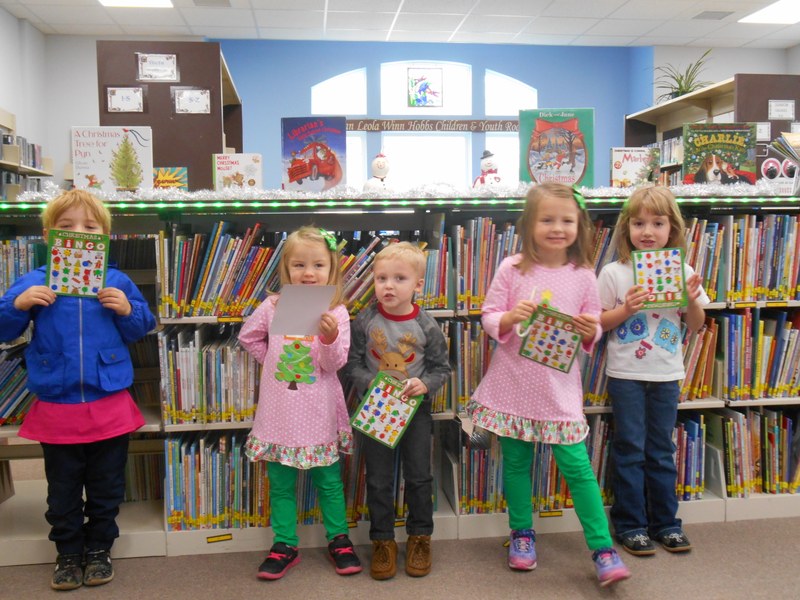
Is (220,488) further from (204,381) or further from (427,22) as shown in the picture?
(427,22)

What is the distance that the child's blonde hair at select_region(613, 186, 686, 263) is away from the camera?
6.92ft

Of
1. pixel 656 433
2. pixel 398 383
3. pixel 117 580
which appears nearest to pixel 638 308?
pixel 656 433

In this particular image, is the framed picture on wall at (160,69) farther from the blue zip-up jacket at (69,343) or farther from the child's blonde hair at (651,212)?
the child's blonde hair at (651,212)

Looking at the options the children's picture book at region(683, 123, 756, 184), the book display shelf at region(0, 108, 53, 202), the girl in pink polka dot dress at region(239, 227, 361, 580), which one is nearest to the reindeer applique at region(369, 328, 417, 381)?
the girl in pink polka dot dress at region(239, 227, 361, 580)

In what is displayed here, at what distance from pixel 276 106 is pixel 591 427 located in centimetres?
647

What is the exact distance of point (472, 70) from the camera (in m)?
8.09

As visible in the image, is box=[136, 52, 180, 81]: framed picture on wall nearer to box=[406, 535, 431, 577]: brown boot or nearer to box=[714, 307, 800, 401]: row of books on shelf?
box=[406, 535, 431, 577]: brown boot

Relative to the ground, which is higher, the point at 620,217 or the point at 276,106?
the point at 276,106

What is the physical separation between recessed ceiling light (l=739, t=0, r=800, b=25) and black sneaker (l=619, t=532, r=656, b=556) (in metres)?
6.82

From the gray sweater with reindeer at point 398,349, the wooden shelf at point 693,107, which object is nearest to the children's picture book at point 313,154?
the gray sweater with reindeer at point 398,349

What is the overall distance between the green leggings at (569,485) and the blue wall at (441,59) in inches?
232

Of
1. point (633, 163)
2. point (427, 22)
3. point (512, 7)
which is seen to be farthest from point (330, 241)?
point (427, 22)

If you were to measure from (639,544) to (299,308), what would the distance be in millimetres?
1408

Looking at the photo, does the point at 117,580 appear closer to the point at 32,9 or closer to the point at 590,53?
the point at 32,9
